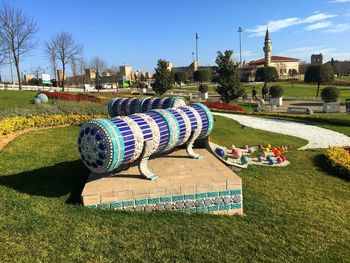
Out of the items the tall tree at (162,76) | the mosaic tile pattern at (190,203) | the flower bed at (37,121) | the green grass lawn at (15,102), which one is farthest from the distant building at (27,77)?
the mosaic tile pattern at (190,203)

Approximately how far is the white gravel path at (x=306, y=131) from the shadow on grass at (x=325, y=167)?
1603mm

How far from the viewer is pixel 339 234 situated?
5129 millimetres

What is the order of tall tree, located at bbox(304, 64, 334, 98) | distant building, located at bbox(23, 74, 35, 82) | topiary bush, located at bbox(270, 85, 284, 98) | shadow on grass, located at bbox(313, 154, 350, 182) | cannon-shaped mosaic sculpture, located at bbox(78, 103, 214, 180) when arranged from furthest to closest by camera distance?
distant building, located at bbox(23, 74, 35, 82)
tall tree, located at bbox(304, 64, 334, 98)
topiary bush, located at bbox(270, 85, 284, 98)
shadow on grass, located at bbox(313, 154, 350, 182)
cannon-shaped mosaic sculpture, located at bbox(78, 103, 214, 180)

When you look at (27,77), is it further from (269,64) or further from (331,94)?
(331,94)

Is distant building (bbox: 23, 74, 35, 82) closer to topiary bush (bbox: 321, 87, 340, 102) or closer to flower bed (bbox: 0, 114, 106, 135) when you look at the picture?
topiary bush (bbox: 321, 87, 340, 102)

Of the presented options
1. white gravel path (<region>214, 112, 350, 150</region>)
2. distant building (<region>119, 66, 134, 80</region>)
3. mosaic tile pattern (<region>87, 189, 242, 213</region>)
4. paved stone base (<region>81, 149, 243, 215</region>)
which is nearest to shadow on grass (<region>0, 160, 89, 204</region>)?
paved stone base (<region>81, 149, 243, 215</region>)

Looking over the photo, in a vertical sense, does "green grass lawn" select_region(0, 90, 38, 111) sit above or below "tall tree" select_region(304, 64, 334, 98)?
below

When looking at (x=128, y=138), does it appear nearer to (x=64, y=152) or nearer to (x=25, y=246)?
(x=25, y=246)

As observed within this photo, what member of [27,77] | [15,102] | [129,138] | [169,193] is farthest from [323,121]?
[27,77]

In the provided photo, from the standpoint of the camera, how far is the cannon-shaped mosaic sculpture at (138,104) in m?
9.92

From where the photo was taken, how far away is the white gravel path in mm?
12953

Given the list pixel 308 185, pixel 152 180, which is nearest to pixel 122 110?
pixel 152 180

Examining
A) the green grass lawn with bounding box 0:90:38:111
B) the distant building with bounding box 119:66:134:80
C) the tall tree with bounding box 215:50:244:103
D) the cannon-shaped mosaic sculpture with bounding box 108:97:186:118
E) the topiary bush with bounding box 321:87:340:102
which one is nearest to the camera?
the cannon-shaped mosaic sculpture with bounding box 108:97:186:118

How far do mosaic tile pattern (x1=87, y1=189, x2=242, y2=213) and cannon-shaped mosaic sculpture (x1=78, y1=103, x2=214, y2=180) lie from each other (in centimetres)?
59
